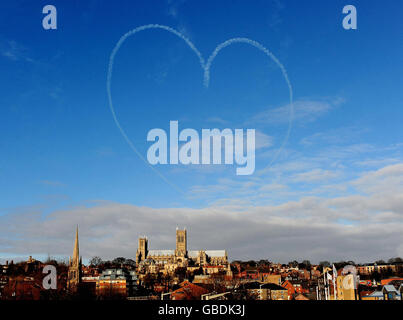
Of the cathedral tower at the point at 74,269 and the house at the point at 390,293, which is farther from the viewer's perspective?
the cathedral tower at the point at 74,269

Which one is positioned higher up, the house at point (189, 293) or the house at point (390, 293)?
the house at point (390, 293)

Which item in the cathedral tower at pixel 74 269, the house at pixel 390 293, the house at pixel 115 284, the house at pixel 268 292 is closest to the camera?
the house at pixel 390 293

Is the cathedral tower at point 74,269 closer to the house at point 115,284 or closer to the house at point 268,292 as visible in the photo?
the house at point 115,284

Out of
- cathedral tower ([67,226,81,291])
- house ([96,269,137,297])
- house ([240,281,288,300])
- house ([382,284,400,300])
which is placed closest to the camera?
house ([382,284,400,300])

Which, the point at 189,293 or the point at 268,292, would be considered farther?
the point at 268,292

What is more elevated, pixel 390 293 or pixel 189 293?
pixel 390 293

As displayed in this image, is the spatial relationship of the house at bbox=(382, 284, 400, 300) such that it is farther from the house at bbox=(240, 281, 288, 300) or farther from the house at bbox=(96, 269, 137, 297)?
the house at bbox=(96, 269, 137, 297)

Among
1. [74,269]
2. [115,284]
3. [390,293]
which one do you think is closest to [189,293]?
[115,284]

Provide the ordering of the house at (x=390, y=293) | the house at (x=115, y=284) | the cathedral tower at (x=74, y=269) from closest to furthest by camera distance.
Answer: the house at (x=390, y=293) < the house at (x=115, y=284) < the cathedral tower at (x=74, y=269)

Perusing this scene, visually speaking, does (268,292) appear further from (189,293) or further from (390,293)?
(390,293)

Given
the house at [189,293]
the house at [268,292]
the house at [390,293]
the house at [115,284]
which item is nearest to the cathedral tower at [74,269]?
the house at [115,284]

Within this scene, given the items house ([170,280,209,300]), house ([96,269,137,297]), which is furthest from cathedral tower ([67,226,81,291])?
house ([170,280,209,300])
